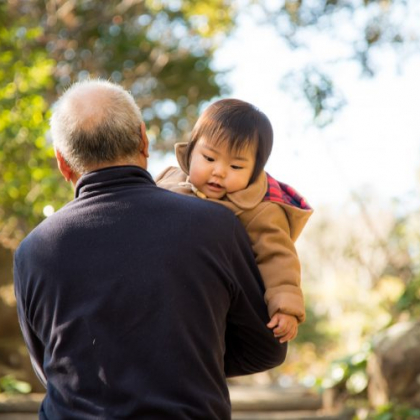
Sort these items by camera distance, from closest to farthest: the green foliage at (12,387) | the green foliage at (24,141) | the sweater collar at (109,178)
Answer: the sweater collar at (109,178)
the green foliage at (24,141)
the green foliage at (12,387)

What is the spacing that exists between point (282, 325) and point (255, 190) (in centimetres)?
43

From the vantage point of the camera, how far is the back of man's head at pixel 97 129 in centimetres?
247

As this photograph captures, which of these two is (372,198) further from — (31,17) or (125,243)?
(125,243)

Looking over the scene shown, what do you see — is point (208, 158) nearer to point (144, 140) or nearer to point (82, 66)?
point (144, 140)

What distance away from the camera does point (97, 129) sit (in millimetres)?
2461

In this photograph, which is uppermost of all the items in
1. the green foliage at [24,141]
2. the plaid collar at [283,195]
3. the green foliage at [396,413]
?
the plaid collar at [283,195]

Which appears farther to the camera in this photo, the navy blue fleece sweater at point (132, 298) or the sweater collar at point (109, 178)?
the sweater collar at point (109, 178)

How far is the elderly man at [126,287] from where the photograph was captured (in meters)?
2.27

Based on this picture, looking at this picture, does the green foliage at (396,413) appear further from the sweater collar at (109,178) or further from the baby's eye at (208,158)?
the sweater collar at (109,178)

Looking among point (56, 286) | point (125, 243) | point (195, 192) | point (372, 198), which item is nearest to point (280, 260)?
point (195, 192)

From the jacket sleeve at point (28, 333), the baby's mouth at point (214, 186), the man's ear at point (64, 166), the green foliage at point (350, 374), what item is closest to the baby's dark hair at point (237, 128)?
the baby's mouth at point (214, 186)

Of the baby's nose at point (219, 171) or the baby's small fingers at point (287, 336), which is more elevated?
the baby's nose at point (219, 171)

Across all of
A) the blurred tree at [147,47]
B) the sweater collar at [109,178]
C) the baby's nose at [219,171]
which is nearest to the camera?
the sweater collar at [109,178]

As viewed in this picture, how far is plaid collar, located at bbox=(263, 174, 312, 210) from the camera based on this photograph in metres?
2.72
